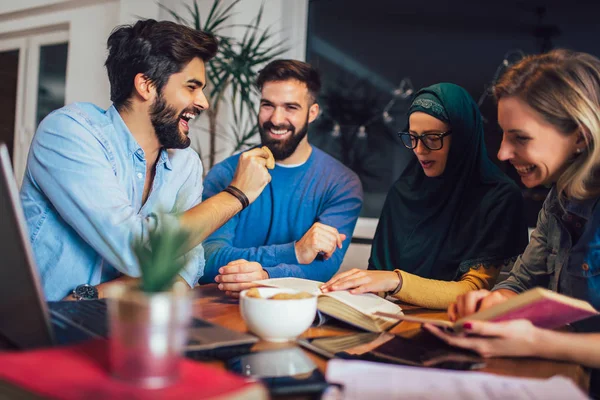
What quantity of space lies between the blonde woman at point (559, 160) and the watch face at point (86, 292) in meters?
0.87

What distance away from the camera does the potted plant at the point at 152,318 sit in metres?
0.58

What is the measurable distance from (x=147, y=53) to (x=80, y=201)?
64cm

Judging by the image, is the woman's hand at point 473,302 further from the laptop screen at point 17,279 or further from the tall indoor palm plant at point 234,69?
the tall indoor palm plant at point 234,69

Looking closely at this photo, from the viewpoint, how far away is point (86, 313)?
40.9 inches

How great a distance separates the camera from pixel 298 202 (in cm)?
247

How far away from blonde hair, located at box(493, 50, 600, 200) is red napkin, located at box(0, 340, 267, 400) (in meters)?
0.99

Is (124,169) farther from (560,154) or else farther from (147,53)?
(560,154)

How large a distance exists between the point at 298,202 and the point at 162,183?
0.76 m

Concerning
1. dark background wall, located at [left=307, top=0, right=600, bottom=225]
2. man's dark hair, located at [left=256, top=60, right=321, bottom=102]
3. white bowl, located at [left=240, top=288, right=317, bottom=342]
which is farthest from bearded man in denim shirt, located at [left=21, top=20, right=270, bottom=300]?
dark background wall, located at [left=307, top=0, right=600, bottom=225]

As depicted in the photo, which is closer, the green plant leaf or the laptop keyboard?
the green plant leaf

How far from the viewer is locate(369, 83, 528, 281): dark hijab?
5.79 feet

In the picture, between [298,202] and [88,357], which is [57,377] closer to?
[88,357]

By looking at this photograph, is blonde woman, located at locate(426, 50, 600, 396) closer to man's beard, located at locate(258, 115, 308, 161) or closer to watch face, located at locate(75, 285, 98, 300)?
watch face, located at locate(75, 285, 98, 300)

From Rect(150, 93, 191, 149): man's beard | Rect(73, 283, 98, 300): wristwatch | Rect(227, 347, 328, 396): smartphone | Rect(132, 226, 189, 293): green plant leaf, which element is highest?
Rect(150, 93, 191, 149): man's beard
